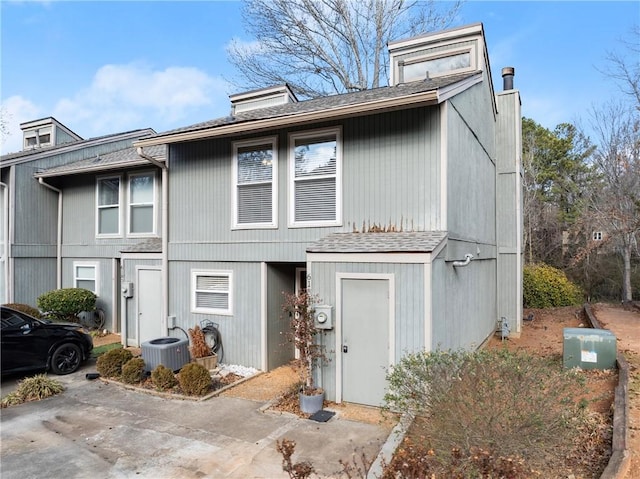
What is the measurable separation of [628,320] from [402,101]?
38.8 ft

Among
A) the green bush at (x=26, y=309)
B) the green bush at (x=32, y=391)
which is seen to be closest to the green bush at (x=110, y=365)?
the green bush at (x=32, y=391)

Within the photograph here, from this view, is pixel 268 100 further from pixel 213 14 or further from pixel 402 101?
pixel 402 101

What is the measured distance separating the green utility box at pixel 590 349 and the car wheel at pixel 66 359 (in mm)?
9874

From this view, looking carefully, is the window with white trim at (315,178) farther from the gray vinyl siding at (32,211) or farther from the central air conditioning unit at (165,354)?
the gray vinyl siding at (32,211)

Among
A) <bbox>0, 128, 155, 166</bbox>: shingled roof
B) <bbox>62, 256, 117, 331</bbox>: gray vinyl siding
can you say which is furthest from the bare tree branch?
A: <bbox>62, 256, 117, 331</bbox>: gray vinyl siding

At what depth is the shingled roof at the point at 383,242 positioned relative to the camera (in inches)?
249

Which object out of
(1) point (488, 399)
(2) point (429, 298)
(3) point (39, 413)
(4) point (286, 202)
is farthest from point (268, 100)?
(1) point (488, 399)

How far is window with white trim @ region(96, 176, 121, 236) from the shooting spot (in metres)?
12.4

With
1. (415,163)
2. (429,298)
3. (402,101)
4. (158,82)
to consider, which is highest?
(158,82)

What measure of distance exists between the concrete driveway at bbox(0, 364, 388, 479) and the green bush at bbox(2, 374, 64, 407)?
0.21 meters

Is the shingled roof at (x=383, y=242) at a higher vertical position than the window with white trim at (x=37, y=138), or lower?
lower

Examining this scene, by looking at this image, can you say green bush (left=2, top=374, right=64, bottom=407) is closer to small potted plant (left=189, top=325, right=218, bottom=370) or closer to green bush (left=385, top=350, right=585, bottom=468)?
small potted plant (left=189, top=325, right=218, bottom=370)

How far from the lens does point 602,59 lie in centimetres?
1547

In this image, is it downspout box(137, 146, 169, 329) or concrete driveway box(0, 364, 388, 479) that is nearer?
concrete driveway box(0, 364, 388, 479)
